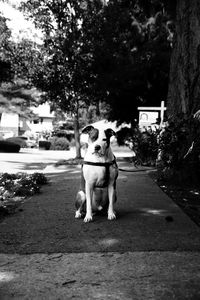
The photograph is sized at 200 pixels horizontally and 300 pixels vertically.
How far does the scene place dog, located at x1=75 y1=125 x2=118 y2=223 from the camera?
6.04 m

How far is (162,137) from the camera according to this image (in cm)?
584

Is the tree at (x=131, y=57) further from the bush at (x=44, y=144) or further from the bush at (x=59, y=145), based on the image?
the bush at (x=59, y=145)

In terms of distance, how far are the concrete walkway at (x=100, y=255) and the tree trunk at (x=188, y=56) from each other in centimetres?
257

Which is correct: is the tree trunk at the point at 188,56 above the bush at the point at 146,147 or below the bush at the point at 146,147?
above

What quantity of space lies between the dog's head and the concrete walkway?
1128 mm

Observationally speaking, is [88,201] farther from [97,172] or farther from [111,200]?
[97,172]

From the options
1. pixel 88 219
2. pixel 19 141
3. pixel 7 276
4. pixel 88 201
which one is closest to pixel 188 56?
pixel 88 201

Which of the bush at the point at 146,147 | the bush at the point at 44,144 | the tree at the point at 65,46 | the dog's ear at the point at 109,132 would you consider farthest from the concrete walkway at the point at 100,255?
the bush at the point at 44,144

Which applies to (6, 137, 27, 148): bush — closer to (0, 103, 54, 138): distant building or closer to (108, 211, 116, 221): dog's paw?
(0, 103, 54, 138): distant building

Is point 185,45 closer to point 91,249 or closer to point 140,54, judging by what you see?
point 91,249

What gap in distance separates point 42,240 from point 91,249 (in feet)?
2.67

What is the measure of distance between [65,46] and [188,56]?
13.6 m

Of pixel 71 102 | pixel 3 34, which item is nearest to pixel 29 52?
pixel 3 34

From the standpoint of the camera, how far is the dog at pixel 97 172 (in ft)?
19.8
